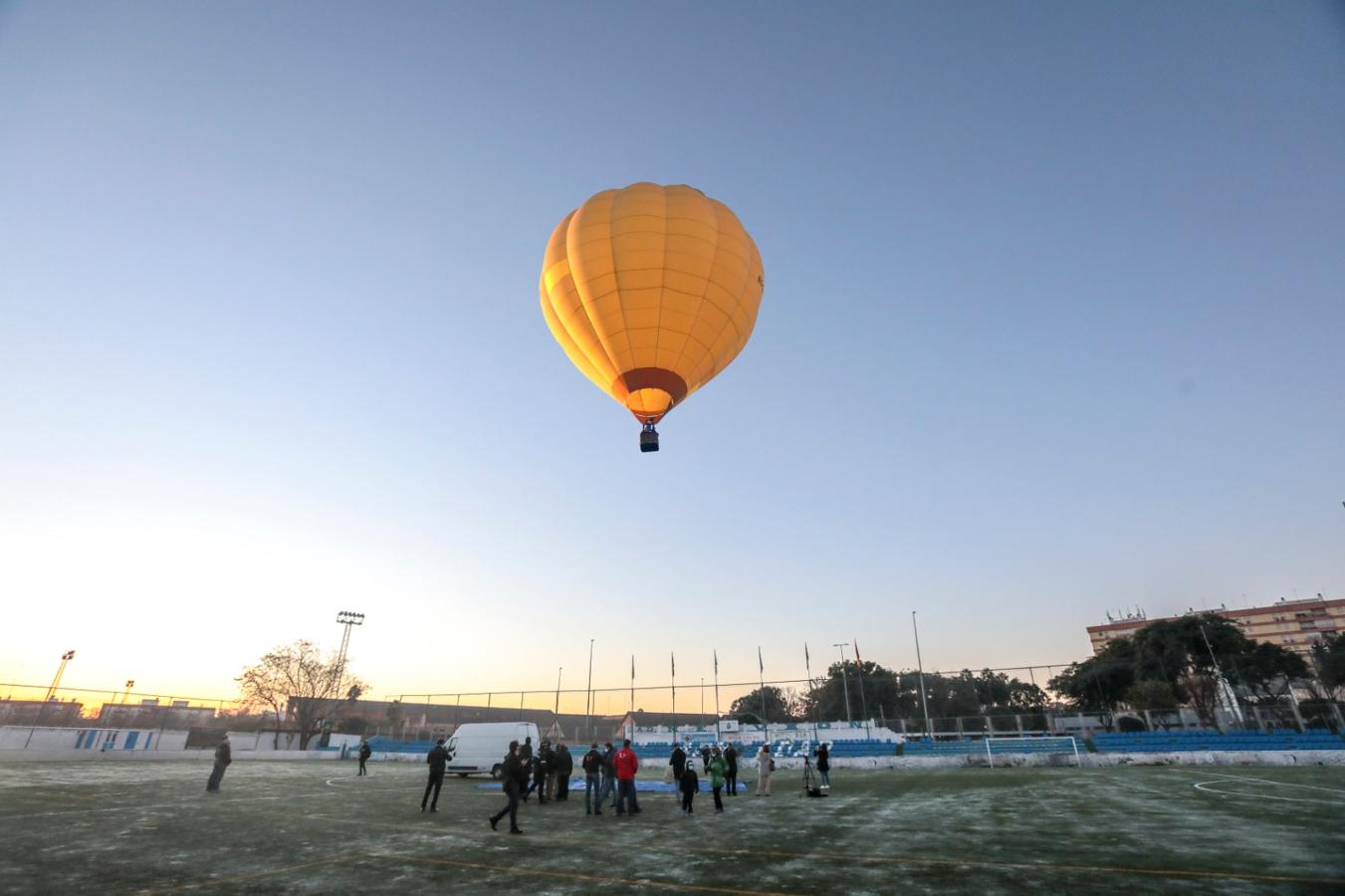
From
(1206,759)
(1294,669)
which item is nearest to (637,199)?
(1206,759)

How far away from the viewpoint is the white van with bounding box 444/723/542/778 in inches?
1043

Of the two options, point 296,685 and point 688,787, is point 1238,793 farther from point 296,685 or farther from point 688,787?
point 296,685

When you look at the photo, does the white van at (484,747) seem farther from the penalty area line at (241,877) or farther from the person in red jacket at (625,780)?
the penalty area line at (241,877)

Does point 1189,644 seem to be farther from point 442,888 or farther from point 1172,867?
point 442,888

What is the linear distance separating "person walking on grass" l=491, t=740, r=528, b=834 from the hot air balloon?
1006 cm

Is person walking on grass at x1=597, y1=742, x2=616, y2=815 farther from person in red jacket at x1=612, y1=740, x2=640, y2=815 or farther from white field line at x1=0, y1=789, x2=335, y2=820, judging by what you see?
white field line at x1=0, y1=789, x2=335, y2=820

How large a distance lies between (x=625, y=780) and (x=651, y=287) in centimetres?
1341

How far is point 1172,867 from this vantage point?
299 inches

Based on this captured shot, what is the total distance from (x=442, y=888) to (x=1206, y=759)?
117ft

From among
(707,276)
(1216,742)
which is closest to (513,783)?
(707,276)

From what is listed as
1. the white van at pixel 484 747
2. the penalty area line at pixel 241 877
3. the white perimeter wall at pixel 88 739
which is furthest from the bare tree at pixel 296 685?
the penalty area line at pixel 241 877

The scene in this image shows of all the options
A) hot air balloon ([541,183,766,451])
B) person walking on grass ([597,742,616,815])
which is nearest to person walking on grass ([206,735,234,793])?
person walking on grass ([597,742,616,815])

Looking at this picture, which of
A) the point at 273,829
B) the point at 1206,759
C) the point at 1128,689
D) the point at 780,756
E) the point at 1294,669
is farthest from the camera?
the point at 1128,689

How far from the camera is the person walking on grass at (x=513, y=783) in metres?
11.3
